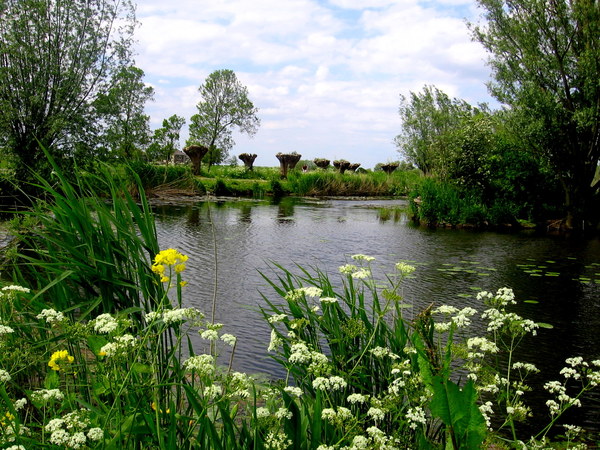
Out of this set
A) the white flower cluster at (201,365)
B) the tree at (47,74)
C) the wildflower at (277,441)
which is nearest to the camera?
the wildflower at (277,441)

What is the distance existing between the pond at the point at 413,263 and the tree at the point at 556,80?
331 centimetres

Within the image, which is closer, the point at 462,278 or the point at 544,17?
the point at 462,278

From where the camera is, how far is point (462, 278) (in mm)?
9938

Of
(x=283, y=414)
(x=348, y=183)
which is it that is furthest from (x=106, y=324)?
(x=348, y=183)

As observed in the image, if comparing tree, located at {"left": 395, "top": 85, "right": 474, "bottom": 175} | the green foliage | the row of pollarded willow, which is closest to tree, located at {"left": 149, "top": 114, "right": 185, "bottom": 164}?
the row of pollarded willow

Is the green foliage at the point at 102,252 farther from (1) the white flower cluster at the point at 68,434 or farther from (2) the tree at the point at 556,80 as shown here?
(2) the tree at the point at 556,80

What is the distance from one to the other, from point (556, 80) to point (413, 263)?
1143 centimetres

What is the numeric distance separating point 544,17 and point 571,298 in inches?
510

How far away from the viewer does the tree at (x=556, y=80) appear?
17188 mm

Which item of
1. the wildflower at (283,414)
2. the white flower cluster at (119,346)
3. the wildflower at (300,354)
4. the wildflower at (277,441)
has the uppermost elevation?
the white flower cluster at (119,346)

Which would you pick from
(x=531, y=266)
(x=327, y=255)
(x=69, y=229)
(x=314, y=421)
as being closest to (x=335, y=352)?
(x=314, y=421)

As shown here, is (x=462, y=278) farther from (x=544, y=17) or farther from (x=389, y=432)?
(x=544, y=17)

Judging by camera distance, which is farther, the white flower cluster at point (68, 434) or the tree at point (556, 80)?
the tree at point (556, 80)

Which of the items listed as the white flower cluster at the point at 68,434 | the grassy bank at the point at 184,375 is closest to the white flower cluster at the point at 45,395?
the grassy bank at the point at 184,375
